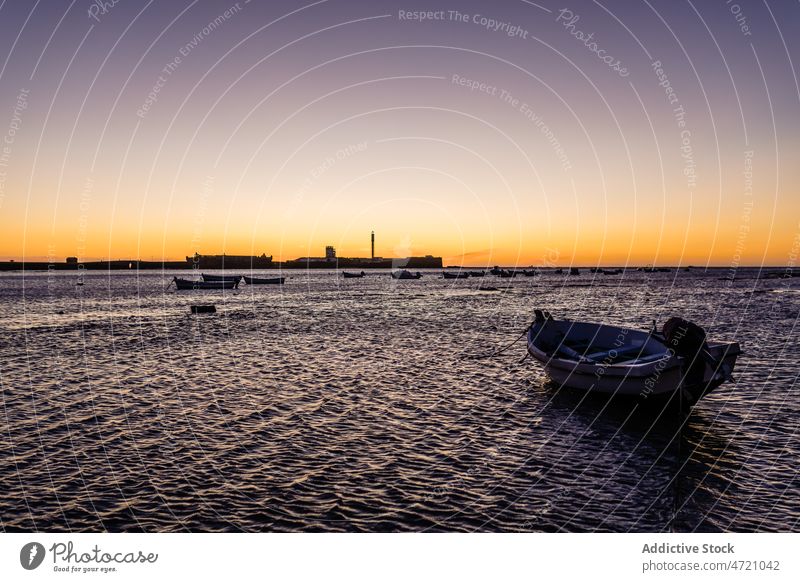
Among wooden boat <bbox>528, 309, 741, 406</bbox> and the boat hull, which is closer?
wooden boat <bbox>528, 309, 741, 406</bbox>

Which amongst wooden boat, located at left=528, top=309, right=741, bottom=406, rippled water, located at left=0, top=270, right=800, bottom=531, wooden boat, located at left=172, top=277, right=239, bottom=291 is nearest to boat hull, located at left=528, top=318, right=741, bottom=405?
wooden boat, located at left=528, top=309, right=741, bottom=406

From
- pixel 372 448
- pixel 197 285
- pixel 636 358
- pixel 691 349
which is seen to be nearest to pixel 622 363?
pixel 636 358

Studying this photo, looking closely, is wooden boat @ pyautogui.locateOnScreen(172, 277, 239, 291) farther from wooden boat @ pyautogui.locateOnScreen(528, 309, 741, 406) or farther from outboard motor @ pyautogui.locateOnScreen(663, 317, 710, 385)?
outboard motor @ pyautogui.locateOnScreen(663, 317, 710, 385)

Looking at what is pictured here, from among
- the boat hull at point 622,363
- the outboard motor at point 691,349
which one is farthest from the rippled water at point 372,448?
the outboard motor at point 691,349

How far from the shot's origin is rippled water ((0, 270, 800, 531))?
12.4 m

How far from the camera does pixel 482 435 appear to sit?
59.6 ft

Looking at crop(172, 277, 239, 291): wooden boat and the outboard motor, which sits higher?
the outboard motor

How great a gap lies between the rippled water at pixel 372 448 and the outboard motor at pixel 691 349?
1.86m

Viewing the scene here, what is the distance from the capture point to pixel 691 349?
18797 millimetres

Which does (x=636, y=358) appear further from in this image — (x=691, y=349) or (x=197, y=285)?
(x=197, y=285)

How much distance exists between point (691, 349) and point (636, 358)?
5223 mm

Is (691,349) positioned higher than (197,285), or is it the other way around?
(691,349)

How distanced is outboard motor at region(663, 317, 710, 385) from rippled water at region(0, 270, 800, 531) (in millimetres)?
1859
